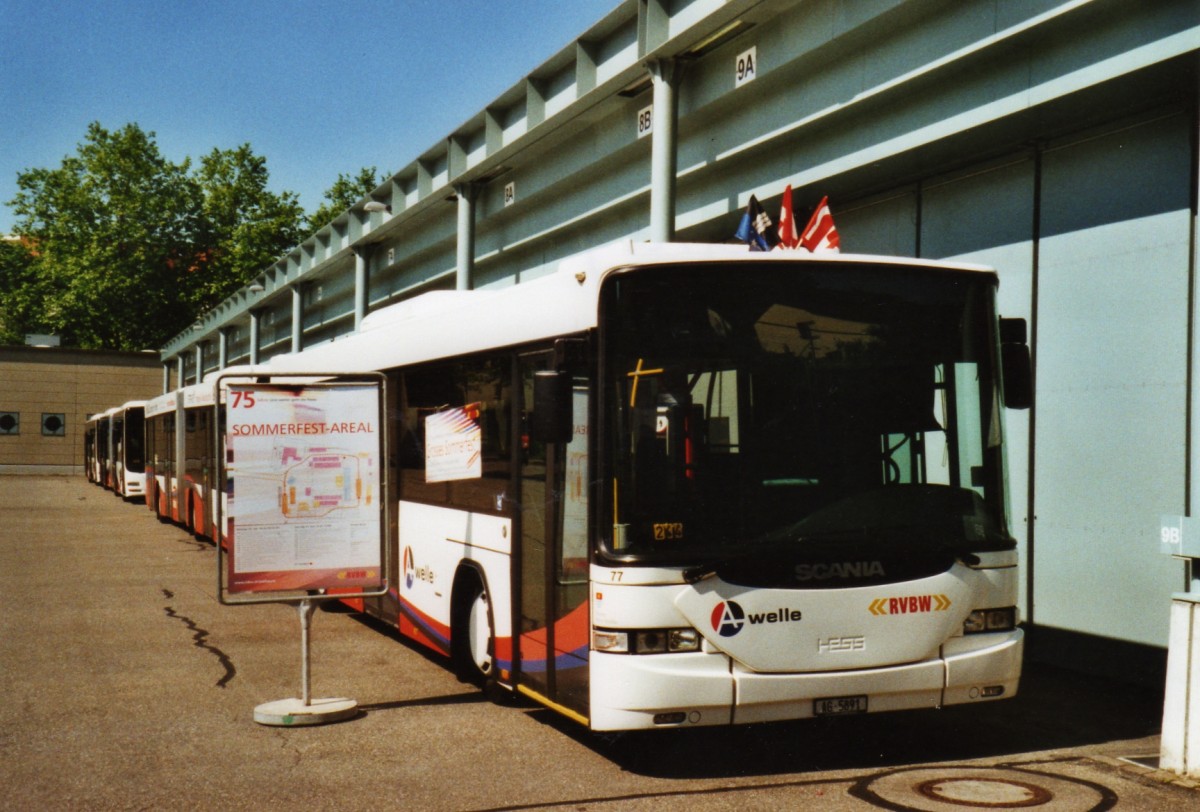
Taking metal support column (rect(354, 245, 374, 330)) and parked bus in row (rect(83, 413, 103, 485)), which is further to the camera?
parked bus in row (rect(83, 413, 103, 485))

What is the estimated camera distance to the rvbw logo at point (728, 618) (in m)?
6.42

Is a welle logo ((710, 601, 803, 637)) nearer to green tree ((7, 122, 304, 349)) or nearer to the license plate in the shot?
the license plate

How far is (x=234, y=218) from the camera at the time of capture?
71688 millimetres

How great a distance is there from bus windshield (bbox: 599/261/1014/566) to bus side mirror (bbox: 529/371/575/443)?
27cm

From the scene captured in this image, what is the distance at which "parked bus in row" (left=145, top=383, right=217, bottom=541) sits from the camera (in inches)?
909

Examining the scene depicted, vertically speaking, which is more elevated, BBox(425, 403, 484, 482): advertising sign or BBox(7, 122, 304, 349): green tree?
BBox(7, 122, 304, 349): green tree

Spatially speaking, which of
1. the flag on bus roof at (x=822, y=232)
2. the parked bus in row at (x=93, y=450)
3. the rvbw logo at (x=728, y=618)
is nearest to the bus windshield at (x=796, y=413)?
the rvbw logo at (x=728, y=618)

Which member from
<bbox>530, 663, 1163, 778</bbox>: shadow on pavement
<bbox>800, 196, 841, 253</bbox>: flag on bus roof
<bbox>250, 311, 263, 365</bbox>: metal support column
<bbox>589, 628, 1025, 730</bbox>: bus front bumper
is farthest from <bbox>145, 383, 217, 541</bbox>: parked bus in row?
<bbox>589, 628, 1025, 730</bbox>: bus front bumper

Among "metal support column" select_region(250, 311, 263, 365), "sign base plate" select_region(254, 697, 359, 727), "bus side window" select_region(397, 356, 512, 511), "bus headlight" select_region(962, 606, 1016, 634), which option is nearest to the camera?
"bus headlight" select_region(962, 606, 1016, 634)

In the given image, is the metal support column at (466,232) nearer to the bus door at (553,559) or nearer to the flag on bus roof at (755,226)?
the flag on bus roof at (755,226)

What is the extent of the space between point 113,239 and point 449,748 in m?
68.3

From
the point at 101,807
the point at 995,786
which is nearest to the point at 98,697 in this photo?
the point at 101,807

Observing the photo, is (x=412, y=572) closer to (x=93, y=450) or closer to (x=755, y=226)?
(x=755, y=226)

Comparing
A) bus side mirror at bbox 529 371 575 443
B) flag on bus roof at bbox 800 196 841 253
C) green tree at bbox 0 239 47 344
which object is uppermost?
green tree at bbox 0 239 47 344
